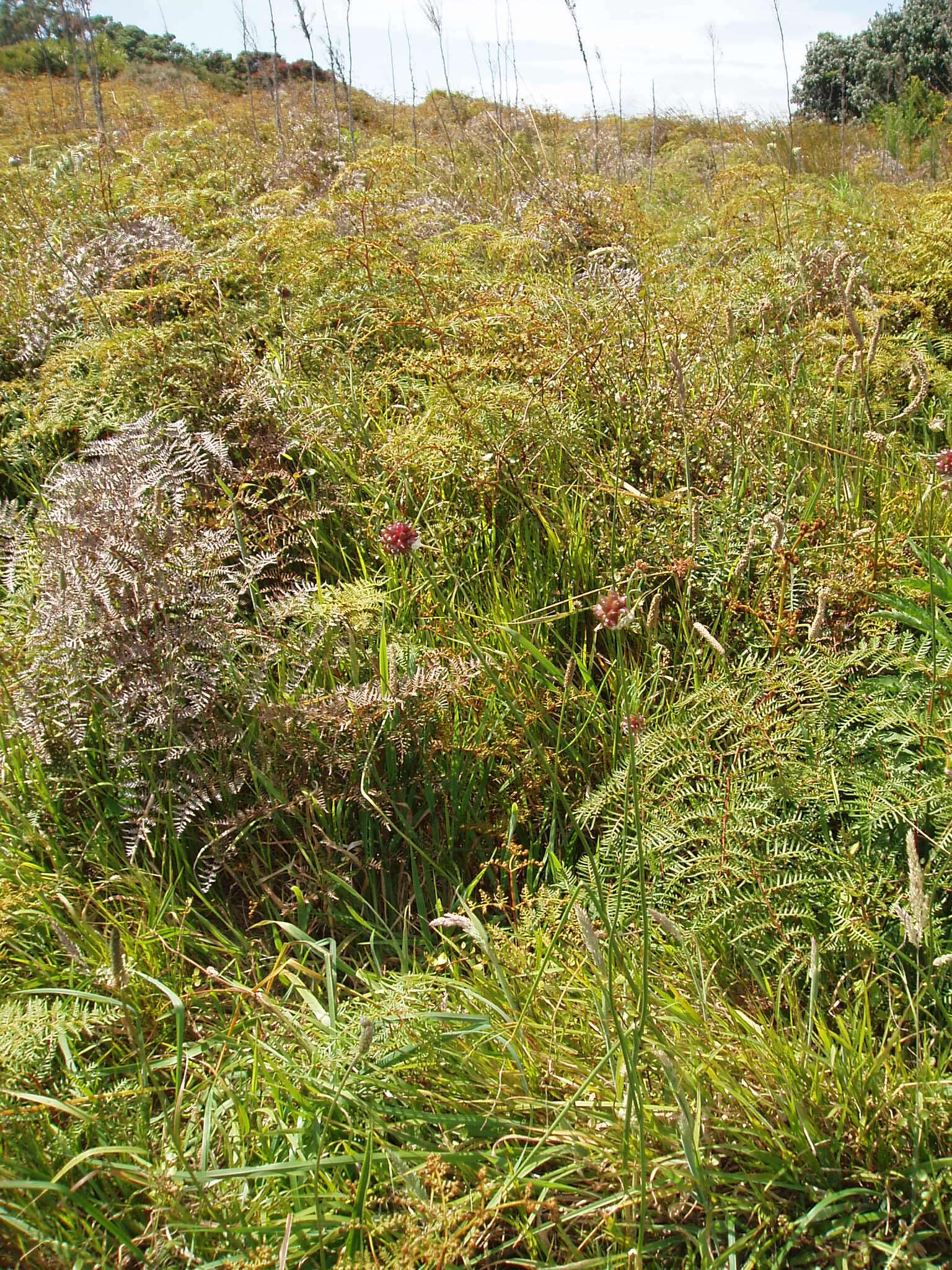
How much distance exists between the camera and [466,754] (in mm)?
1995

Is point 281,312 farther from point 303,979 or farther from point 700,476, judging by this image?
point 303,979

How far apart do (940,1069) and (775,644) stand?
2.80 feet

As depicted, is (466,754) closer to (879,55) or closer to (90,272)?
(90,272)

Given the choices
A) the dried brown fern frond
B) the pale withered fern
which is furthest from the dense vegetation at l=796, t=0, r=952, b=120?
the pale withered fern

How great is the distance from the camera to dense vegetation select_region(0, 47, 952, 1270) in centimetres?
122

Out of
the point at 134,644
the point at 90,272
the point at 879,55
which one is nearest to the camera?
the point at 134,644

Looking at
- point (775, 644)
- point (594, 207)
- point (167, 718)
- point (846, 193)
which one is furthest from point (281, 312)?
point (846, 193)

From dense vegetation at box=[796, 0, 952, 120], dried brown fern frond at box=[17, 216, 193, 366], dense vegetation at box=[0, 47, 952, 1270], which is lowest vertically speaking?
dense vegetation at box=[0, 47, 952, 1270]

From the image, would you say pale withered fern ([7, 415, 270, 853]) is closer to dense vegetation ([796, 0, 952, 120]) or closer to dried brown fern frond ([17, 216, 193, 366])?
dried brown fern frond ([17, 216, 193, 366])

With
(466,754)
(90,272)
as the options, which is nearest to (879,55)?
(90,272)

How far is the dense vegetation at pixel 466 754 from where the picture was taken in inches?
48.0

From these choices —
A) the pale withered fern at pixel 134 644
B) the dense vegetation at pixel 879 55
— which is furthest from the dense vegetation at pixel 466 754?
the dense vegetation at pixel 879 55

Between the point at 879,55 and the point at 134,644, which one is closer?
the point at 134,644

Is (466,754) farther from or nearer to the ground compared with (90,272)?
nearer to the ground
